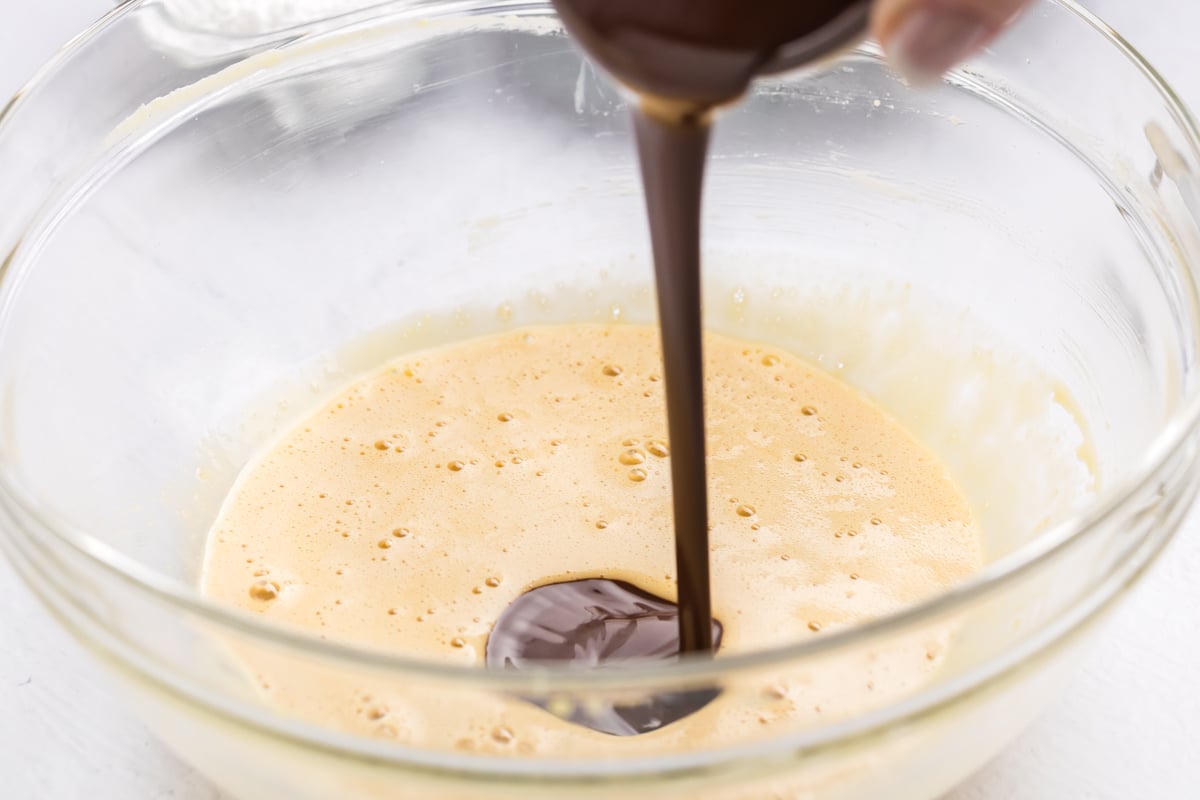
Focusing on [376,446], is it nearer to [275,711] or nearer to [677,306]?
[677,306]

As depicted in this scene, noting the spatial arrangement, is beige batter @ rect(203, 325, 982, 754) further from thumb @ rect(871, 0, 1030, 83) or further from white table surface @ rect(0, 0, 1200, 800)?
thumb @ rect(871, 0, 1030, 83)

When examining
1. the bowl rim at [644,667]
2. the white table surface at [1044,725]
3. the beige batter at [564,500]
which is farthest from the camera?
the beige batter at [564,500]

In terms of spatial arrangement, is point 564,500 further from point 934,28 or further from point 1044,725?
point 934,28

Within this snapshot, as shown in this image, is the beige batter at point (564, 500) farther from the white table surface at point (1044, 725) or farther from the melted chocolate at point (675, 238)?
the white table surface at point (1044, 725)

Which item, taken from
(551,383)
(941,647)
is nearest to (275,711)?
(941,647)

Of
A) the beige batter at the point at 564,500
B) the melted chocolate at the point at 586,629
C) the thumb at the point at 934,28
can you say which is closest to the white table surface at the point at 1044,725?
the beige batter at the point at 564,500

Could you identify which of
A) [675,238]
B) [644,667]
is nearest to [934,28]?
[675,238]
